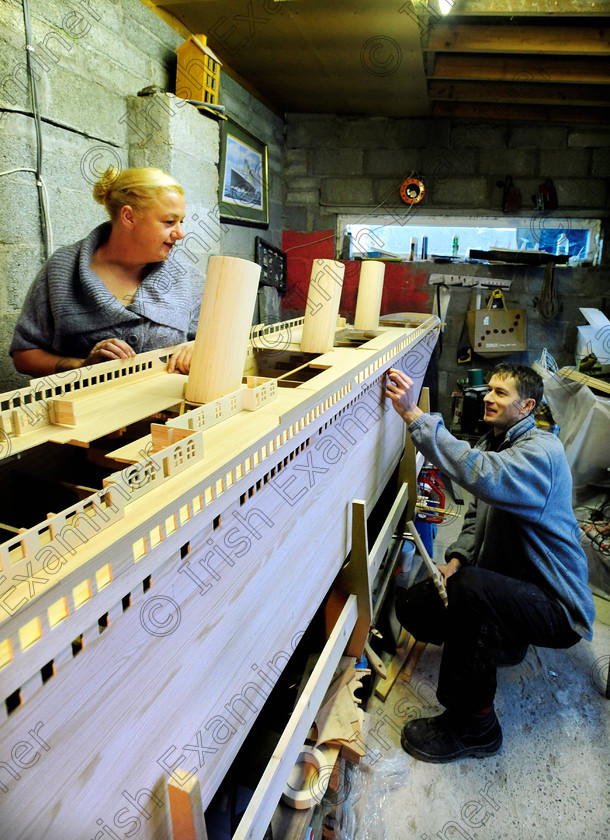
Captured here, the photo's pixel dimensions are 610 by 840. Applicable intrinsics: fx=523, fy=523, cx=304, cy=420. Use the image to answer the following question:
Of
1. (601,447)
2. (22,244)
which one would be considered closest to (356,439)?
(22,244)

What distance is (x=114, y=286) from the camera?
69.4 inches

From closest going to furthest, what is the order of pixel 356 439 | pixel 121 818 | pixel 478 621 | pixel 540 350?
pixel 121 818 → pixel 356 439 → pixel 478 621 → pixel 540 350

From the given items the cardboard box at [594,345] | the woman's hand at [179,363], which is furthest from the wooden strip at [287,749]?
the cardboard box at [594,345]

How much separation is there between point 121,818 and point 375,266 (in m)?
2.09

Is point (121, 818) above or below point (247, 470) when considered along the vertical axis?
below

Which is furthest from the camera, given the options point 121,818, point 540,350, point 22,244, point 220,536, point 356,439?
point 540,350

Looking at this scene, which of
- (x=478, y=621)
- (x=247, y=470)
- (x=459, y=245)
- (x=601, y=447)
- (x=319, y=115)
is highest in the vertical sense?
(x=319, y=115)

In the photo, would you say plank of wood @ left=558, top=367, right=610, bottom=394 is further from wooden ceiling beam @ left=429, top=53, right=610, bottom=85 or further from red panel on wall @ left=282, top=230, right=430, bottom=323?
wooden ceiling beam @ left=429, top=53, right=610, bottom=85

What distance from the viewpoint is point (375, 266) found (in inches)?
91.3

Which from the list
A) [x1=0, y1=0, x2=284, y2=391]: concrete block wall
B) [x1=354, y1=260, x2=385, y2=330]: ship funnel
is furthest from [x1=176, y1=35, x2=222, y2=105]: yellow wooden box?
[x1=354, y1=260, x2=385, y2=330]: ship funnel

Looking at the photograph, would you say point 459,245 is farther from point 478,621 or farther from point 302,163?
point 478,621

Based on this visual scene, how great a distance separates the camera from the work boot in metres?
1.99

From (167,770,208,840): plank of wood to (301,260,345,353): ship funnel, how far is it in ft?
4.50

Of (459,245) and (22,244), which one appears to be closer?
(22,244)
